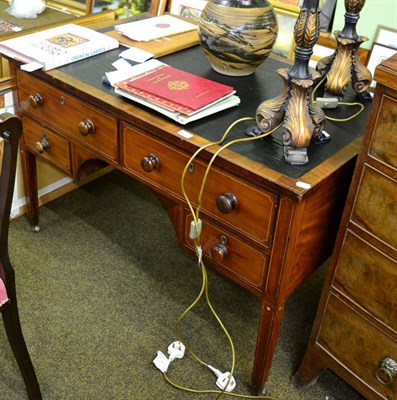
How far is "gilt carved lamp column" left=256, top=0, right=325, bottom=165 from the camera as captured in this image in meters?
1.15

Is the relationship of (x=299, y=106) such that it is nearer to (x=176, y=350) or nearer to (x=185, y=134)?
(x=185, y=134)

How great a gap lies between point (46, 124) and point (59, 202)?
1.90ft

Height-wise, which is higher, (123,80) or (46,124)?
(123,80)

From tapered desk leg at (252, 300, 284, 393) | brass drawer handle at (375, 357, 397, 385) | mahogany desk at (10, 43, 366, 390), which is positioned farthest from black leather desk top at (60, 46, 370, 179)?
brass drawer handle at (375, 357, 397, 385)

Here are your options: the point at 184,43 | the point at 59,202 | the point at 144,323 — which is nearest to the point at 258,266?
the point at 144,323

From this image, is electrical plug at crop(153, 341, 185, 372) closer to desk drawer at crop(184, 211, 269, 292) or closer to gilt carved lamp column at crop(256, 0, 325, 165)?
desk drawer at crop(184, 211, 269, 292)

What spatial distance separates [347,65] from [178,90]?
44cm

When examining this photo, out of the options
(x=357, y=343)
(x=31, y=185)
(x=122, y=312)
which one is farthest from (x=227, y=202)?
(x=31, y=185)

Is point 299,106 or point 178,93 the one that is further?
point 178,93

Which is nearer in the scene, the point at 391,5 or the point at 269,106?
the point at 269,106

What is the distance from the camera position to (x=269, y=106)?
1.26 metres

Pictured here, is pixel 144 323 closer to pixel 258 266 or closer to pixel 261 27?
pixel 258 266

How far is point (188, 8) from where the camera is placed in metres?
2.01

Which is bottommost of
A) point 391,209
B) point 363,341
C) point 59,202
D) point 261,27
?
point 59,202
